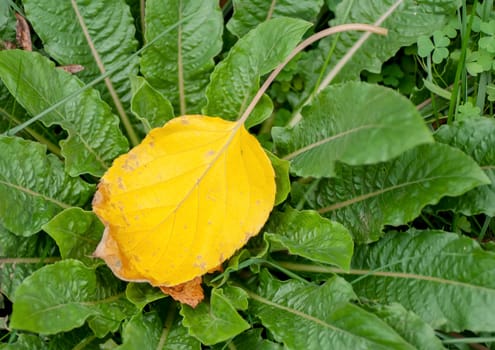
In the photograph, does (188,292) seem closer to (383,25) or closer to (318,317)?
(318,317)

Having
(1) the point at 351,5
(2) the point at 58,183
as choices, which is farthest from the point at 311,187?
(2) the point at 58,183

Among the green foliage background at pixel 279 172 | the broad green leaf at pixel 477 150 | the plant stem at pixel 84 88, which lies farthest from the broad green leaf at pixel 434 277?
the plant stem at pixel 84 88

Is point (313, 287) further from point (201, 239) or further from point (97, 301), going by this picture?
point (97, 301)

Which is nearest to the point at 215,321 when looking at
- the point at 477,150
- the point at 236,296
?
the point at 236,296

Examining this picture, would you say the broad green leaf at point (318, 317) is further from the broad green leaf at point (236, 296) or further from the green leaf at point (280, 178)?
the green leaf at point (280, 178)

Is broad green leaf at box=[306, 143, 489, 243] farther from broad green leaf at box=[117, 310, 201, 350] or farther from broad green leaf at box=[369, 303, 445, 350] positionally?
broad green leaf at box=[117, 310, 201, 350]

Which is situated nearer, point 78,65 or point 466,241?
A: point 466,241
